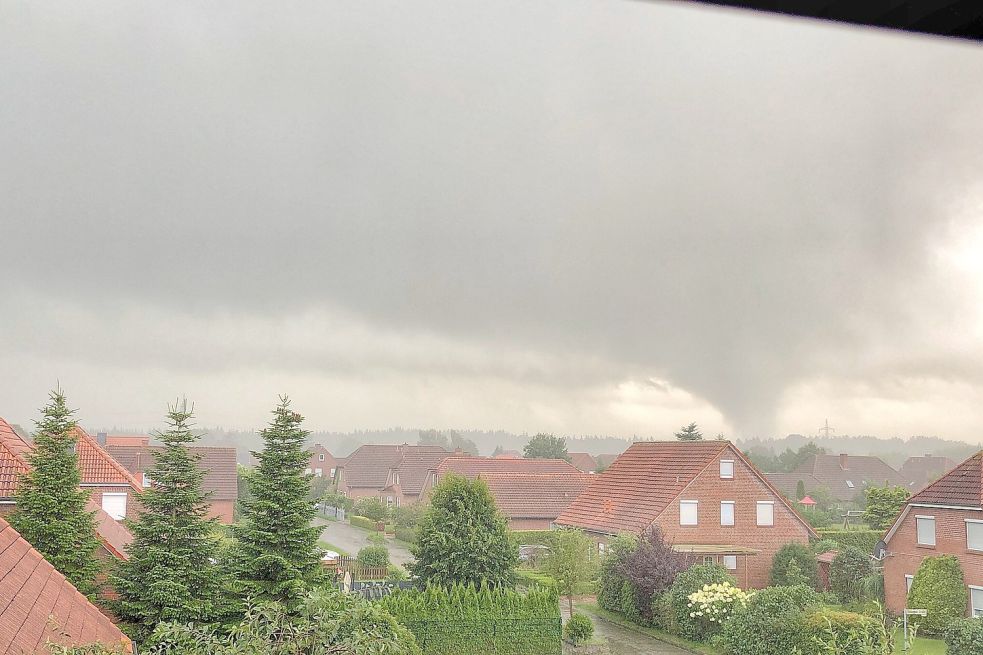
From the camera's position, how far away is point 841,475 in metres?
62.2

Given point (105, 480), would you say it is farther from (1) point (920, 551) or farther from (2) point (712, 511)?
(1) point (920, 551)

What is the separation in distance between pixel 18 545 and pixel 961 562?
19.7 metres

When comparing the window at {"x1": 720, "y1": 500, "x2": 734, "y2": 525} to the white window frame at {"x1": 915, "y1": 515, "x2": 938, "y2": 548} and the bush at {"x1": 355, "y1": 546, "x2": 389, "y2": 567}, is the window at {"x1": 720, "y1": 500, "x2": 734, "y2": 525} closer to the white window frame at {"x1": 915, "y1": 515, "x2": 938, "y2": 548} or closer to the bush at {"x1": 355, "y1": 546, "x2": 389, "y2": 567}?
the white window frame at {"x1": 915, "y1": 515, "x2": 938, "y2": 548}

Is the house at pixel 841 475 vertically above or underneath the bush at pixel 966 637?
above

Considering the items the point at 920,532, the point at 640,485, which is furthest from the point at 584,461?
the point at 920,532

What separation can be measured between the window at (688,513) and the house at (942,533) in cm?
545

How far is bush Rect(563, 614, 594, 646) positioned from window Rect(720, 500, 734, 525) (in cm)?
891

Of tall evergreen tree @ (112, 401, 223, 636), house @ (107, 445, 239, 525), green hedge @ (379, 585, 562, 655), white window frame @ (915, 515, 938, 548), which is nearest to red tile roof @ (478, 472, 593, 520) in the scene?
house @ (107, 445, 239, 525)

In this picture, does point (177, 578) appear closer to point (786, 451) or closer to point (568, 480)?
point (568, 480)

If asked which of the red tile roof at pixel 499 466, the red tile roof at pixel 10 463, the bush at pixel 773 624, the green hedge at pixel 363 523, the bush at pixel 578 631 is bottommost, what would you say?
the bush at pixel 578 631

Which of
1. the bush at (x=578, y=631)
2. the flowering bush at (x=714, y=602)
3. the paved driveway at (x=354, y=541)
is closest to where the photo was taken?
the bush at (x=578, y=631)

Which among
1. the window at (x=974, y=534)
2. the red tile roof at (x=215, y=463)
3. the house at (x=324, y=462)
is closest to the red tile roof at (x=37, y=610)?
the window at (x=974, y=534)

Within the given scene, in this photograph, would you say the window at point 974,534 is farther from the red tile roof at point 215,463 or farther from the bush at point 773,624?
the red tile roof at point 215,463

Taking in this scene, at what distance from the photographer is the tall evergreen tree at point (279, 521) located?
45.7 ft
